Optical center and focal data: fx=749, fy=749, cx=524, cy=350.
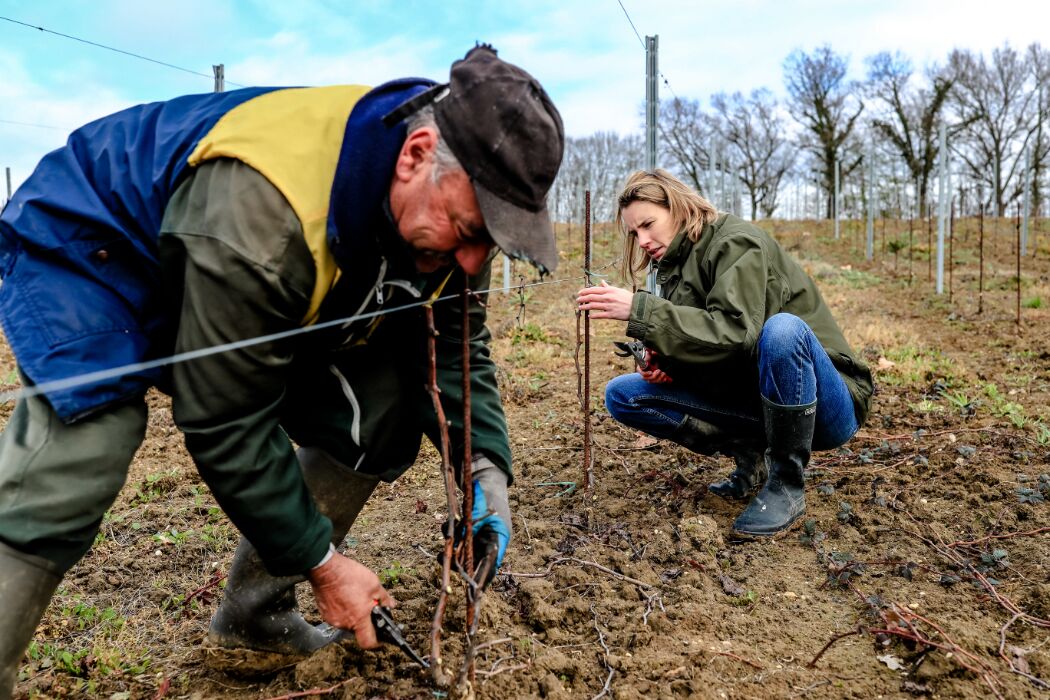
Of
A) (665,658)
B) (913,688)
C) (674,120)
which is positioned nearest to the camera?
(913,688)

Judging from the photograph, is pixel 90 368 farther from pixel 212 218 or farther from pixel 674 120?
pixel 674 120

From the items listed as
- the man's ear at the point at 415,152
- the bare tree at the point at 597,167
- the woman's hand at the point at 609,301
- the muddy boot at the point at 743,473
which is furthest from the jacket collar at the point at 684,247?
the bare tree at the point at 597,167

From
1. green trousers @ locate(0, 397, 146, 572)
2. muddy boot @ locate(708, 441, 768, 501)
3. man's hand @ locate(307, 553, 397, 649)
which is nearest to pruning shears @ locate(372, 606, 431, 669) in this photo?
man's hand @ locate(307, 553, 397, 649)

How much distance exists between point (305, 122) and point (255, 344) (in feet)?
1.36

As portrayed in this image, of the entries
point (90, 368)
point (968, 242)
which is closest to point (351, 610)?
point (90, 368)

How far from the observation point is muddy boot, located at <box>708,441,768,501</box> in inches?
121

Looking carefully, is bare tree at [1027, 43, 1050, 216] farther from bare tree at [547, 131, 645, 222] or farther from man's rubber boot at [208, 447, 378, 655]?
man's rubber boot at [208, 447, 378, 655]

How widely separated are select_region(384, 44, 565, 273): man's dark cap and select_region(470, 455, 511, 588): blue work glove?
65cm

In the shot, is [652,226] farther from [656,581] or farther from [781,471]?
[656,581]

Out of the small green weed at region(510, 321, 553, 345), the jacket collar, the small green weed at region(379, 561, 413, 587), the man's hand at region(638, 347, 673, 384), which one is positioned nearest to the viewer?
the small green weed at region(379, 561, 413, 587)

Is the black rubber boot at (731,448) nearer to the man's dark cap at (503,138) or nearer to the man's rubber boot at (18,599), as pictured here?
the man's dark cap at (503,138)

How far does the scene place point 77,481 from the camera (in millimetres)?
1363

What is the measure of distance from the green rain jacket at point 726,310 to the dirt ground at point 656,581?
1.78 feet

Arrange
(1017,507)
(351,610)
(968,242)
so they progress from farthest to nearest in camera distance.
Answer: (968,242), (1017,507), (351,610)
